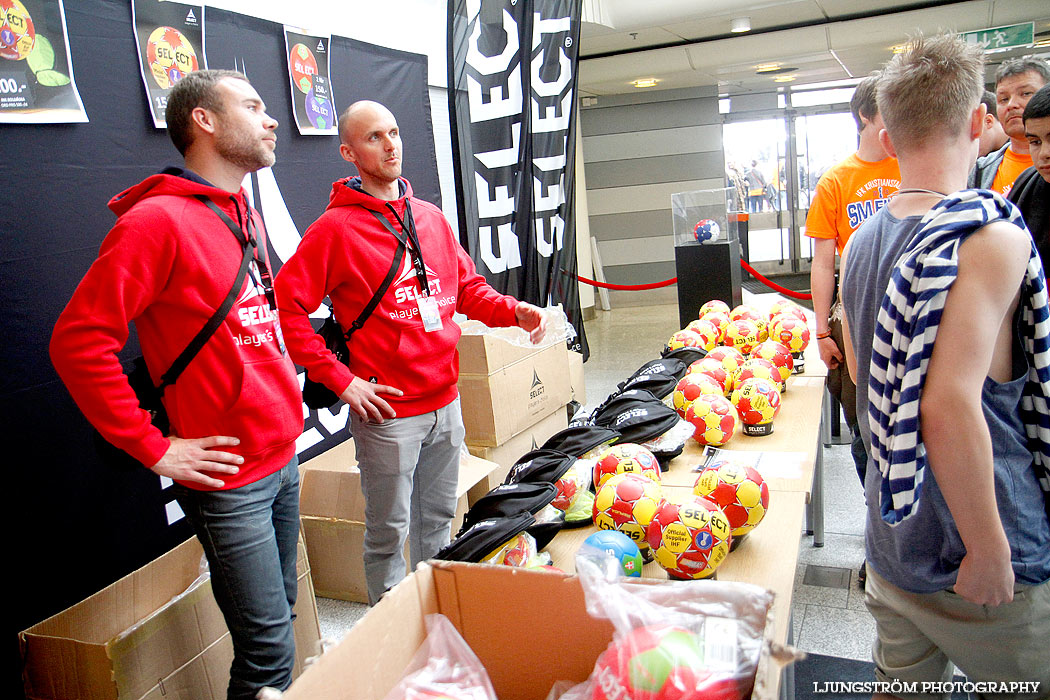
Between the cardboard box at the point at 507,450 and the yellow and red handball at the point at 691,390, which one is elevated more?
the yellow and red handball at the point at 691,390

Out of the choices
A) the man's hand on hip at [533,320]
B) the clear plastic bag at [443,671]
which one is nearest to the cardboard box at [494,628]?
the clear plastic bag at [443,671]

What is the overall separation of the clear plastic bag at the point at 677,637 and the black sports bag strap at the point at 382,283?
1373mm

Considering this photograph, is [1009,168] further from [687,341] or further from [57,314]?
[57,314]

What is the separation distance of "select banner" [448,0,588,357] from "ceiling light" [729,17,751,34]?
8.91ft

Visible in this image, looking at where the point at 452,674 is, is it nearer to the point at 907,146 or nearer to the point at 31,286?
the point at 907,146

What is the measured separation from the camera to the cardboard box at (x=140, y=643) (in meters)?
1.81

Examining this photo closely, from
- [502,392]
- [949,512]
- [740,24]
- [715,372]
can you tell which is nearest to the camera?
[949,512]

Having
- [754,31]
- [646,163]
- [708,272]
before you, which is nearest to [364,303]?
[708,272]

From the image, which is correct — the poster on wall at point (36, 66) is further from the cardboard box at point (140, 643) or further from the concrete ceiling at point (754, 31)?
the concrete ceiling at point (754, 31)

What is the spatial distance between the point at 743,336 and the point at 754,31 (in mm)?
5981

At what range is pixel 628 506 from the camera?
1.46m

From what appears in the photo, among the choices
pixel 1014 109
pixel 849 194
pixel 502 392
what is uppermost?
pixel 1014 109

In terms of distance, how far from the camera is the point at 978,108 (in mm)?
1210

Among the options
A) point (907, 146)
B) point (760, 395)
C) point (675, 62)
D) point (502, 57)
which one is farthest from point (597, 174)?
point (907, 146)
